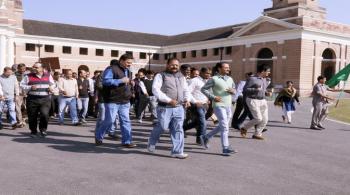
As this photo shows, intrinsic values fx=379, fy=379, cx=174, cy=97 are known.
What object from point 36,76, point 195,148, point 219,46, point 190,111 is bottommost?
point 195,148

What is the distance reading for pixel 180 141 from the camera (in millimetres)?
6672

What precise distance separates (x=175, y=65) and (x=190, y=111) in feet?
8.01

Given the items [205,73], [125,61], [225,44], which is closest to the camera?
[125,61]

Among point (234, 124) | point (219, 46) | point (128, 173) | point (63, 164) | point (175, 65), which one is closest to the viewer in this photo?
point (128, 173)

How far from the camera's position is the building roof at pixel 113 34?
51084 millimetres

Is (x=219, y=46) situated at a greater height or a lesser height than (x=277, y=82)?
greater

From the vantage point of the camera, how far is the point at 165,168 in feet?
19.1

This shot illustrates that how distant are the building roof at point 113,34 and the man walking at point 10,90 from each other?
4078cm

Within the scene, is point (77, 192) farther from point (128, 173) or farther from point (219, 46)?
point (219, 46)

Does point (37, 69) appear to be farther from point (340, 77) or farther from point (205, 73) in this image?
point (340, 77)

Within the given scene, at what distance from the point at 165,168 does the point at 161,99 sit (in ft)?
4.11

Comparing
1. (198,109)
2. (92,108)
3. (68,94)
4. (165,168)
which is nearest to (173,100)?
(165,168)

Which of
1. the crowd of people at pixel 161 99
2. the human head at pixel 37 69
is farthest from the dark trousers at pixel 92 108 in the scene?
the human head at pixel 37 69

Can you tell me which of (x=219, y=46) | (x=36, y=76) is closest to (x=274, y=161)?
(x=36, y=76)
